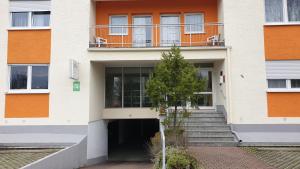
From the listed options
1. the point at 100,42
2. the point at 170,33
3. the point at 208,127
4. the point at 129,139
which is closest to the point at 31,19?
the point at 100,42

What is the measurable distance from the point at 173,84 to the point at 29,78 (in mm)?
7711

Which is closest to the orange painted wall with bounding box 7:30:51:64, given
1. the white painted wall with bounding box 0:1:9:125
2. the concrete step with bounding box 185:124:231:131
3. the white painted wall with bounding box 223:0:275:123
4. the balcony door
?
the white painted wall with bounding box 0:1:9:125

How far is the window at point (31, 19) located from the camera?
13.9 metres

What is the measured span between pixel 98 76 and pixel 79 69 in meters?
1.52

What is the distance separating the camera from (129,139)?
25.8 metres

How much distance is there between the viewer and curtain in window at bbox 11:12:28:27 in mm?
13930

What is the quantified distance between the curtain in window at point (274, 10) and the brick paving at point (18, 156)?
456 inches

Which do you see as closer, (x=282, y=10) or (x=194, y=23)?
(x=282, y=10)

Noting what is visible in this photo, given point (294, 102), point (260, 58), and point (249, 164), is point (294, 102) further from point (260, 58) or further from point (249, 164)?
point (249, 164)

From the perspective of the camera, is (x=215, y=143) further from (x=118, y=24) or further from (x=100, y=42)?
(x=118, y=24)

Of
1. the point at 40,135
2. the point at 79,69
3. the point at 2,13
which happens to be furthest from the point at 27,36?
the point at 40,135

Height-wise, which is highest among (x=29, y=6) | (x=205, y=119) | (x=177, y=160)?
(x=29, y=6)

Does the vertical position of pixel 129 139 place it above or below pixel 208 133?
below

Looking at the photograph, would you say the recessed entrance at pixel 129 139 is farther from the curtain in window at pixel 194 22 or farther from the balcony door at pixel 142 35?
the curtain in window at pixel 194 22
